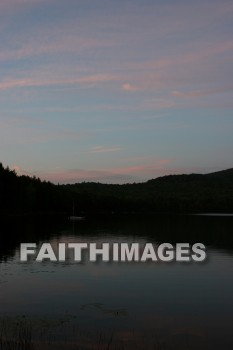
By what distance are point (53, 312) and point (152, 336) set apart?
10.1 metres

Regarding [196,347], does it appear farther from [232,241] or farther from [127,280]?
[232,241]

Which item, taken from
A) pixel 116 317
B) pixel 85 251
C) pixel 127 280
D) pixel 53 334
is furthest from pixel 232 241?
pixel 53 334

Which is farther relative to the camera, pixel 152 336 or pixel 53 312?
pixel 53 312

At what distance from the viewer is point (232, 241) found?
4557 inches

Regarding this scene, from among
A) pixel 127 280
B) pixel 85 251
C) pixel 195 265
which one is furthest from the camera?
pixel 85 251

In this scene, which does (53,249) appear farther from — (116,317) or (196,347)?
(196,347)

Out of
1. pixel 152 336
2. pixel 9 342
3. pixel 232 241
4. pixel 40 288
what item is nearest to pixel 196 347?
pixel 152 336

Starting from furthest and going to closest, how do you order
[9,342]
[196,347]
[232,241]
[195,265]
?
[232,241], [195,265], [196,347], [9,342]

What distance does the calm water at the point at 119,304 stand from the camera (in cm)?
3244

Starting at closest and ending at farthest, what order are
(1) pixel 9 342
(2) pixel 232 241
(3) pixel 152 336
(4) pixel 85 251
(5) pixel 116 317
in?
(1) pixel 9 342 → (3) pixel 152 336 → (5) pixel 116 317 → (4) pixel 85 251 → (2) pixel 232 241

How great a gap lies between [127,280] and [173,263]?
1752cm

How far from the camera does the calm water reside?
106 feet

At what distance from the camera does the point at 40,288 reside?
51.7 metres

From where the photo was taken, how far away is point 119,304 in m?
44.0
